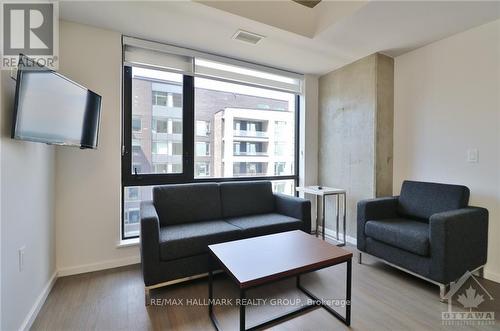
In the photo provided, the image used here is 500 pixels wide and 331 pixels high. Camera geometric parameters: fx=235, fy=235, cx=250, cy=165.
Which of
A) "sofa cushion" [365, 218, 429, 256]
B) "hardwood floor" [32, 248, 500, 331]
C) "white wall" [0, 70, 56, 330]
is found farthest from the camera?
"sofa cushion" [365, 218, 429, 256]

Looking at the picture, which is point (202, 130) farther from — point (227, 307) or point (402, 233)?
point (402, 233)

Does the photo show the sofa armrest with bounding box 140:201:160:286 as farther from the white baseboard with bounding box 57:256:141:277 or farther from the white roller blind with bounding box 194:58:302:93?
the white roller blind with bounding box 194:58:302:93

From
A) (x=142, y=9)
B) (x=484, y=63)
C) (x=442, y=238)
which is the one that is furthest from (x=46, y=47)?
(x=484, y=63)

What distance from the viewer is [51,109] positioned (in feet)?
5.15

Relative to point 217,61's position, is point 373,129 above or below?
below

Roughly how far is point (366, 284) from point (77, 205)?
2.81 meters

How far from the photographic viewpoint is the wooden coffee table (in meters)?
1.35

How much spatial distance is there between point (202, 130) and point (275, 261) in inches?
76.6

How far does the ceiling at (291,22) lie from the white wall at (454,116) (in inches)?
7.9

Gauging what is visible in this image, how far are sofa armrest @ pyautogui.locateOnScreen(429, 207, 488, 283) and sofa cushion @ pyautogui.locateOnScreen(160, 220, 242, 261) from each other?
5.29 ft

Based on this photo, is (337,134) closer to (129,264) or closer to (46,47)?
(129,264)

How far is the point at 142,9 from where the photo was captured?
202 centimetres

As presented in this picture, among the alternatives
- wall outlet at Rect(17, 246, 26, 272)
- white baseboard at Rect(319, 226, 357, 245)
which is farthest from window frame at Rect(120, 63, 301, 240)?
white baseboard at Rect(319, 226, 357, 245)

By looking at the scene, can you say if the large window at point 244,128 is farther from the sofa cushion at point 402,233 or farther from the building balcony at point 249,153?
the sofa cushion at point 402,233
